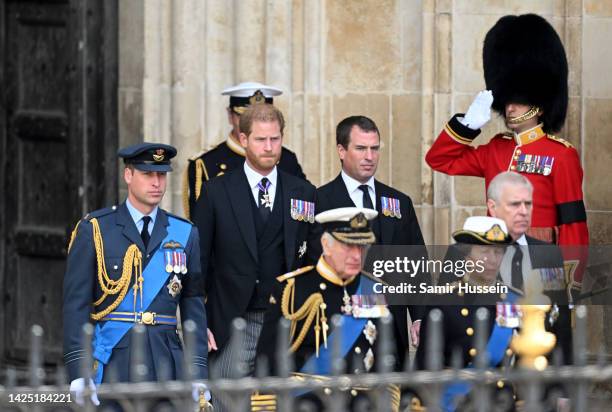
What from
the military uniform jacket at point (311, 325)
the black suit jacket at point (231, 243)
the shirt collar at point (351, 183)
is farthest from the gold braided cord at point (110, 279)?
the shirt collar at point (351, 183)

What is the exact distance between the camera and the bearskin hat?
8.66 metres

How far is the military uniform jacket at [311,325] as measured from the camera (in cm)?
684

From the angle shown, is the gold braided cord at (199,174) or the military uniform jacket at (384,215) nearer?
the military uniform jacket at (384,215)

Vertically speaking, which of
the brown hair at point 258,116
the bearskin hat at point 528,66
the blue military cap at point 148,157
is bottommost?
the blue military cap at point 148,157

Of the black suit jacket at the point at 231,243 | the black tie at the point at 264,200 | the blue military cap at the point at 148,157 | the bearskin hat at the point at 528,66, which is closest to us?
the blue military cap at the point at 148,157

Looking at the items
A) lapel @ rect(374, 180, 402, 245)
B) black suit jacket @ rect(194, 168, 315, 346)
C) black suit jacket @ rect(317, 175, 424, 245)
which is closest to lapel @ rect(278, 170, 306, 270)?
black suit jacket @ rect(194, 168, 315, 346)

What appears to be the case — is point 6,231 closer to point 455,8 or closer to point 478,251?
point 455,8

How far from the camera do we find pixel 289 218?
8109mm

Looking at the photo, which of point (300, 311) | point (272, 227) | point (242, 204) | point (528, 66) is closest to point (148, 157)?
point (242, 204)

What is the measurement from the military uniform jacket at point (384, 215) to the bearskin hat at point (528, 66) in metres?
0.76

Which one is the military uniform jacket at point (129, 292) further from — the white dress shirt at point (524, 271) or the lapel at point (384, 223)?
the white dress shirt at point (524, 271)

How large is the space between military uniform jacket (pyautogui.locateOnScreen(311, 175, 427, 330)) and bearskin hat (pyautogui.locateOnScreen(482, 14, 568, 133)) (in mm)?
763

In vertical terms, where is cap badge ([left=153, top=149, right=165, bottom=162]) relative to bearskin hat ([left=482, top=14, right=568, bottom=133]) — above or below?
below

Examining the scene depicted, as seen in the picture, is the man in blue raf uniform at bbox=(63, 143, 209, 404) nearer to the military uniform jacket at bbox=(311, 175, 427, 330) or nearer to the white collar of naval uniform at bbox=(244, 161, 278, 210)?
the white collar of naval uniform at bbox=(244, 161, 278, 210)
